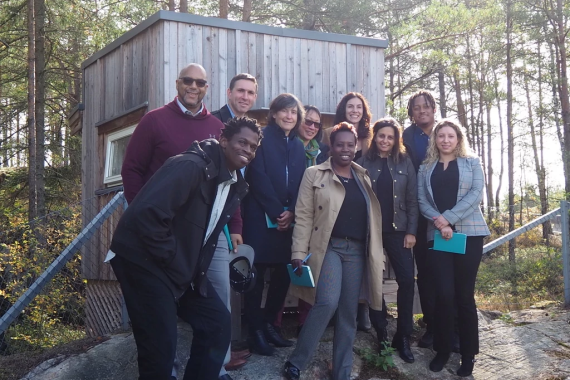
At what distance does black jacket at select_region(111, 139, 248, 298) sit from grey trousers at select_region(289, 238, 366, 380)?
138 centimetres

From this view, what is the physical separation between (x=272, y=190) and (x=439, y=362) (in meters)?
2.13

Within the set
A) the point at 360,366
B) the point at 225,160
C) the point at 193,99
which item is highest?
the point at 193,99

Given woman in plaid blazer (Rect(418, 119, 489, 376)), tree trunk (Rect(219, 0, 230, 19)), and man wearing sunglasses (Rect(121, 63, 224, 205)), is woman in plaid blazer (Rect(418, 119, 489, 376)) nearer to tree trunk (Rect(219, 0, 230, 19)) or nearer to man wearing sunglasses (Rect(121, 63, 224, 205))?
man wearing sunglasses (Rect(121, 63, 224, 205))

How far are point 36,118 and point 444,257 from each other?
34.0ft

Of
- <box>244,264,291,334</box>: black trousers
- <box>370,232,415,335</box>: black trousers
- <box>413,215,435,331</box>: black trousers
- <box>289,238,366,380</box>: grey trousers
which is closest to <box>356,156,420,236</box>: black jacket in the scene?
<box>370,232,415,335</box>: black trousers

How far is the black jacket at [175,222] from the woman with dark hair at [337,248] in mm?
1376

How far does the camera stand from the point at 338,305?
4.49 m

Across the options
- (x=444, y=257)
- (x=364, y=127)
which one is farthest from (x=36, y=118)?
(x=444, y=257)

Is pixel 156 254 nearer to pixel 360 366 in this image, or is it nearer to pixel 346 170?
pixel 346 170

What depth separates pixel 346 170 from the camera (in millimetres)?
4691

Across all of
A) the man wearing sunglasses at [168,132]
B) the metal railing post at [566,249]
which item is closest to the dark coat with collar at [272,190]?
the man wearing sunglasses at [168,132]

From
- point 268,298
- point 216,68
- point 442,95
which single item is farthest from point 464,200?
point 442,95

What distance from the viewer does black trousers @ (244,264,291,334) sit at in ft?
15.7

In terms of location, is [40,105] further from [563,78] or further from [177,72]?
[563,78]
